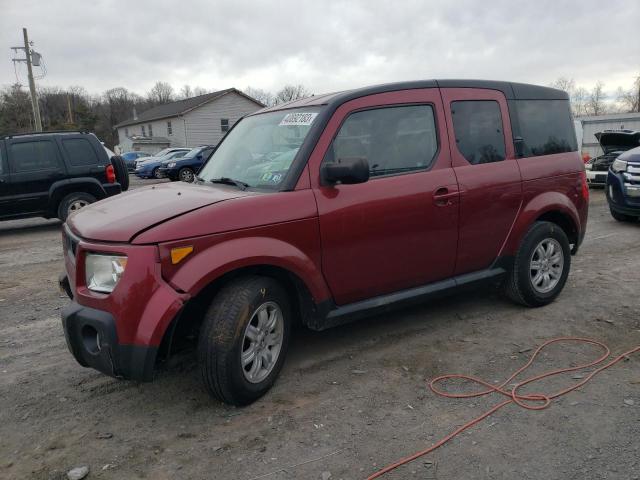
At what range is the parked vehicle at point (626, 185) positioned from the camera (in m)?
8.76

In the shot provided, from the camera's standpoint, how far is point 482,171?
4.23m

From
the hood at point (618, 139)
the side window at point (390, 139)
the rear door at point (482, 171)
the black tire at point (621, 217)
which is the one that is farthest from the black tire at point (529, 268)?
the hood at point (618, 139)

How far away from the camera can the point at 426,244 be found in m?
3.93

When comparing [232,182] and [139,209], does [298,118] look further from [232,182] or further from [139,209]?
[139,209]

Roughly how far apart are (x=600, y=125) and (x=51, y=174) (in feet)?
67.9

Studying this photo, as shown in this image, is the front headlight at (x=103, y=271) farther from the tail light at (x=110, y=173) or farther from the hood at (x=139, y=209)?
the tail light at (x=110, y=173)

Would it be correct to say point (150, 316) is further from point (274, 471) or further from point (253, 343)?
point (274, 471)

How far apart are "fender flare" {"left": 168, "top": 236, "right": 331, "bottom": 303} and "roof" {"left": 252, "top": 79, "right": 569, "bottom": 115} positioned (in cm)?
115

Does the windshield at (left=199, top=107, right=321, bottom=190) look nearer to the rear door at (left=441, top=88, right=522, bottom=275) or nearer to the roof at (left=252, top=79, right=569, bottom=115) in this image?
the roof at (left=252, top=79, right=569, bottom=115)

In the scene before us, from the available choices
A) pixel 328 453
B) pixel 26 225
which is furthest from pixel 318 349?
pixel 26 225

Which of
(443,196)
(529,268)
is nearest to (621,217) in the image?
(529,268)

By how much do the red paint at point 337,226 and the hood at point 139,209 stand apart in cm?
1

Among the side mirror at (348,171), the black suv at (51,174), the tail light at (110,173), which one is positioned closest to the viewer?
the side mirror at (348,171)

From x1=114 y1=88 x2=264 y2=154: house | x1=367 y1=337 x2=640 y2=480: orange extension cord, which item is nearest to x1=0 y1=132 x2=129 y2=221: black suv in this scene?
x1=367 y1=337 x2=640 y2=480: orange extension cord
